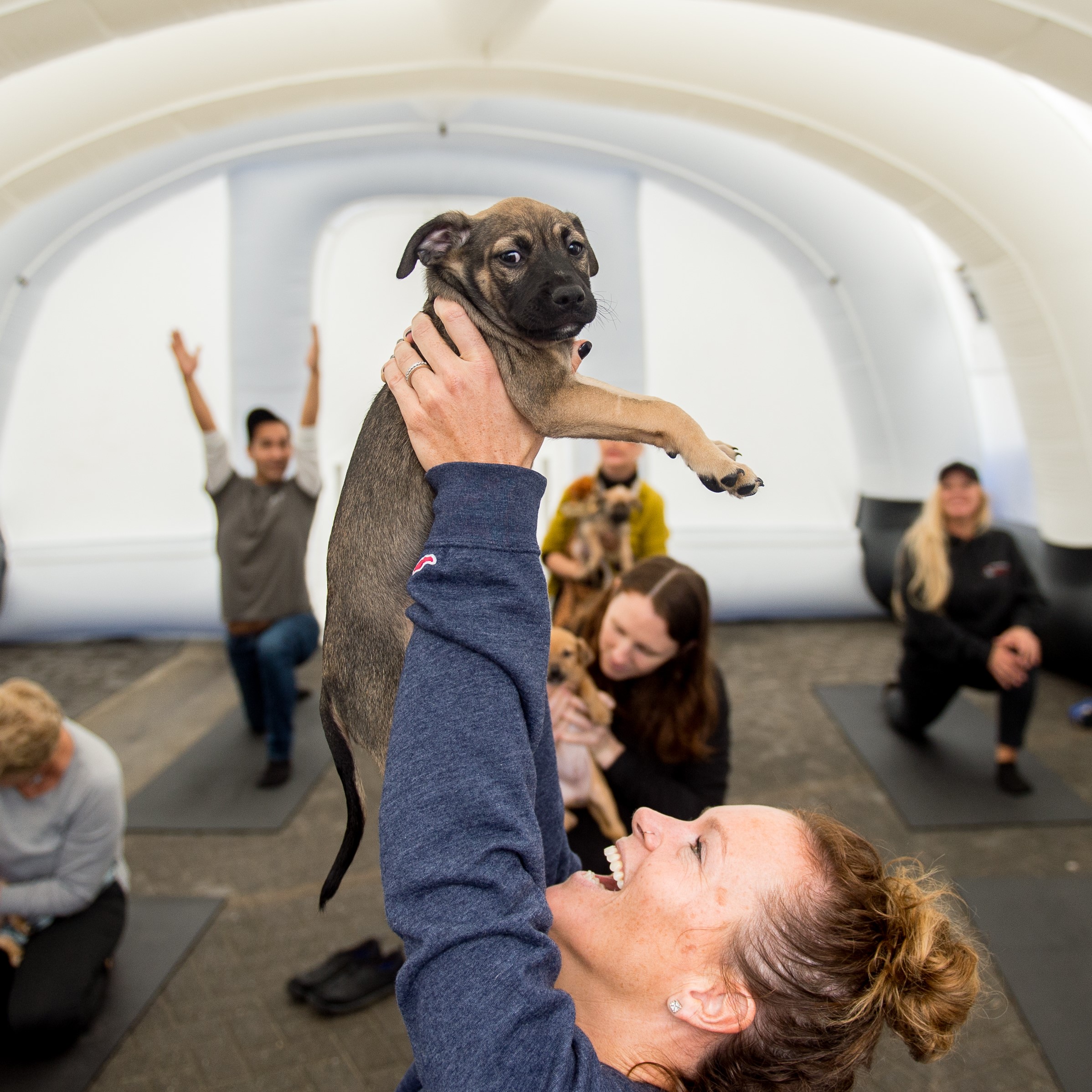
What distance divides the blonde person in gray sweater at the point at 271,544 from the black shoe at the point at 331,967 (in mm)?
1957

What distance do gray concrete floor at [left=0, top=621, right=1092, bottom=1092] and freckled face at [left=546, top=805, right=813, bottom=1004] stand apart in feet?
0.94

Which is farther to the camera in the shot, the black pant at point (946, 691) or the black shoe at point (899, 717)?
the black shoe at point (899, 717)

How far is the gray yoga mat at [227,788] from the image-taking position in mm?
5191

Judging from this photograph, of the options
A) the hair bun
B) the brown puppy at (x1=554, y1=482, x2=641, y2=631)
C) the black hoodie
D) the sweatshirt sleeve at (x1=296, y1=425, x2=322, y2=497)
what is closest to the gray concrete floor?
the hair bun

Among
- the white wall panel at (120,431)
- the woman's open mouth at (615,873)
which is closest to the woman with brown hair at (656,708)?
the woman's open mouth at (615,873)

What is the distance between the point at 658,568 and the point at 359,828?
194cm

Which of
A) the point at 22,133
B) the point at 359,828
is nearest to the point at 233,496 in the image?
the point at 22,133

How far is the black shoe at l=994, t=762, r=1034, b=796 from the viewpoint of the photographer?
530 centimetres

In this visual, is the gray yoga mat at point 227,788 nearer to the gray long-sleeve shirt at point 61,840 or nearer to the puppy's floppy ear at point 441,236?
the gray long-sleeve shirt at point 61,840

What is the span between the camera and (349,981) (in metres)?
3.69

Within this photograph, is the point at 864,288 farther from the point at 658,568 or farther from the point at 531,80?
the point at 658,568

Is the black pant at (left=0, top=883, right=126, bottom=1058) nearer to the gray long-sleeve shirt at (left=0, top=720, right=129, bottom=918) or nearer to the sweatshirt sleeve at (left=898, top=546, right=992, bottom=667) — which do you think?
the gray long-sleeve shirt at (left=0, top=720, right=129, bottom=918)

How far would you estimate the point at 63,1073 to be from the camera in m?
3.30

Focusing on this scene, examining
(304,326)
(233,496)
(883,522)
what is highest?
(304,326)
